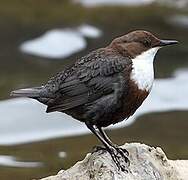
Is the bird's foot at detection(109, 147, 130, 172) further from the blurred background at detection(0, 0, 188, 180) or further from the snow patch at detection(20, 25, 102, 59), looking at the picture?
the snow patch at detection(20, 25, 102, 59)

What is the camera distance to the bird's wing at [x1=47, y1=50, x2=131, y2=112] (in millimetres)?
5473

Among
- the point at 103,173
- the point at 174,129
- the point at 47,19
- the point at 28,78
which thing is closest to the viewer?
the point at 103,173

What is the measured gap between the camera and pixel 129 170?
5.44m

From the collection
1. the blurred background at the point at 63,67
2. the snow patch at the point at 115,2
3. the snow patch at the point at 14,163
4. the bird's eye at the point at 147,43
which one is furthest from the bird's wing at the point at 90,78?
the snow patch at the point at 115,2

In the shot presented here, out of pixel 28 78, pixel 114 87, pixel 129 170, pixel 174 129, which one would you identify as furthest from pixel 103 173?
pixel 28 78

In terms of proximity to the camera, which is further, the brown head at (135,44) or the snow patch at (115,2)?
the snow patch at (115,2)

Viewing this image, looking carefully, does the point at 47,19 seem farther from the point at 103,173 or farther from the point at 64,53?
the point at 103,173

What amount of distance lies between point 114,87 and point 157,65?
6023 mm

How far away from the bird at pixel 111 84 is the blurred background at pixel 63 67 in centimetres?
267

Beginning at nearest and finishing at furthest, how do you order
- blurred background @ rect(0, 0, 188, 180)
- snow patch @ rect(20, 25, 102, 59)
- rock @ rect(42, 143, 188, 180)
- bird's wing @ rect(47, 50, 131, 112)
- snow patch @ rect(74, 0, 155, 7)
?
1. rock @ rect(42, 143, 188, 180)
2. bird's wing @ rect(47, 50, 131, 112)
3. blurred background @ rect(0, 0, 188, 180)
4. snow patch @ rect(20, 25, 102, 59)
5. snow patch @ rect(74, 0, 155, 7)

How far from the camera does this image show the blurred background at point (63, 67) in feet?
29.6

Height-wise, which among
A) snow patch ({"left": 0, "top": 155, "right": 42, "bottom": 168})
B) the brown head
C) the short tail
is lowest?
snow patch ({"left": 0, "top": 155, "right": 42, "bottom": 168})

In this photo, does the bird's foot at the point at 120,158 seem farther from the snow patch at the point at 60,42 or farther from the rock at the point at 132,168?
the snow patch at the point at 60,42

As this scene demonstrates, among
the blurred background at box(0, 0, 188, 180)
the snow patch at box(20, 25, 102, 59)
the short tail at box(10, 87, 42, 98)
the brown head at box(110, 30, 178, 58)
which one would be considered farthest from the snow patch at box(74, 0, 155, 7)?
the brown head at box(110, 30, 178, 58)
